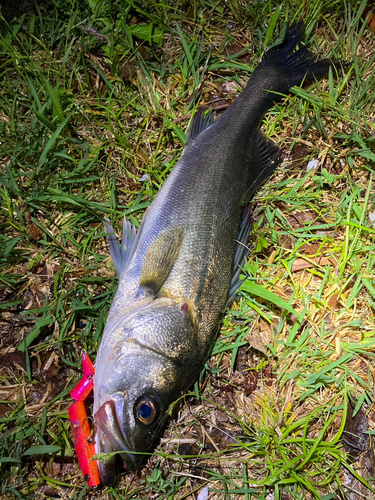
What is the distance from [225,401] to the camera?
10.2 feet

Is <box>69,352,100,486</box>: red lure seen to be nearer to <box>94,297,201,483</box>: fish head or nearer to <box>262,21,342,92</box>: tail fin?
<box>94,297,201,483</box>: fish head

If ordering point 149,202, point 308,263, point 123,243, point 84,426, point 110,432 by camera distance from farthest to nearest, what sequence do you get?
point 149,202 → point 308,263 → point 123,243 → point 84,426 → point 110,432

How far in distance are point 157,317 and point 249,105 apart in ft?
6.96

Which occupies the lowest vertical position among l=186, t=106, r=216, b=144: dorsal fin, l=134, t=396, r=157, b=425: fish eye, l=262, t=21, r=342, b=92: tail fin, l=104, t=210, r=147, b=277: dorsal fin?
l=134, t=396, r=157, b=425: fish eye

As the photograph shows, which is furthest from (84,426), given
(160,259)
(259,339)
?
(259,339)

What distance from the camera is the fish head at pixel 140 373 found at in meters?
2.36

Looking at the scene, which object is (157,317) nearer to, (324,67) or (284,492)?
(284,492)

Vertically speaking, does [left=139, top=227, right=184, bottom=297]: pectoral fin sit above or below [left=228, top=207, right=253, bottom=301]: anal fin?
A: above

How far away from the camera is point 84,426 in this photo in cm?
273

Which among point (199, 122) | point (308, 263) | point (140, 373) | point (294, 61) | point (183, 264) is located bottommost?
point (308, 263)

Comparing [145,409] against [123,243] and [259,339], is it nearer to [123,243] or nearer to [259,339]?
[259,339]

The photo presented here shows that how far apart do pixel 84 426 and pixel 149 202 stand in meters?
1.92

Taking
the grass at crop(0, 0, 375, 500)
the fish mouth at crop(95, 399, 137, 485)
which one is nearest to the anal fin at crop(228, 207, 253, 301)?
the grass at crop(0, 0, 375, 500)

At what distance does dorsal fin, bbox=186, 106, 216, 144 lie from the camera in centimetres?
340
